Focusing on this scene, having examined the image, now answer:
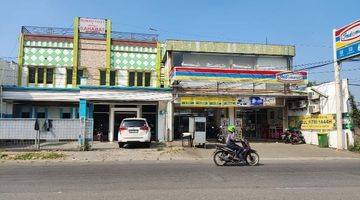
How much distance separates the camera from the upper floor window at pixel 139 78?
119ft

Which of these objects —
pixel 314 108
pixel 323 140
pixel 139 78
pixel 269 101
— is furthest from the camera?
pixel 139 78

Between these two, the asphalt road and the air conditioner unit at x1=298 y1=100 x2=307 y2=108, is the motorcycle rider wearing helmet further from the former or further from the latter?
the air conditioner unit at x1=298 y1=100 x2=307 y2=108

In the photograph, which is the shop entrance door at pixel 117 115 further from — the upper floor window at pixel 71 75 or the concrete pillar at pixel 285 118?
the concrete pillar at pixel 285 118

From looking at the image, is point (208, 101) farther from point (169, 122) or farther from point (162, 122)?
point (162, 122)

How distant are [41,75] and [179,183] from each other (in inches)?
1043

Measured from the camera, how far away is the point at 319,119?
27.6 m

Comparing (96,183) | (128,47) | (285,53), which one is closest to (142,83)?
(128,47)

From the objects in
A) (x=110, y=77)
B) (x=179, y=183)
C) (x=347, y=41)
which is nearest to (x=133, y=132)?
(x=110, y=77)

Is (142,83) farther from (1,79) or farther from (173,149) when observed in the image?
(173,149)

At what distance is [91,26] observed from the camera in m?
35.8

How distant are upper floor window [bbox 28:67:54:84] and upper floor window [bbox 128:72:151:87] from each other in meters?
6.40

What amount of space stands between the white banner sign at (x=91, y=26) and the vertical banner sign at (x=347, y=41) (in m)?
18.6

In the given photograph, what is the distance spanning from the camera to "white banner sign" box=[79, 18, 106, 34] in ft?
117

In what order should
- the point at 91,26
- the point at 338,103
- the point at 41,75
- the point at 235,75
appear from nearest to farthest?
the point at 338,103 → the point at 235,75 → the point at 41,75 → the point at 91,26
